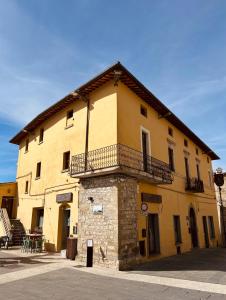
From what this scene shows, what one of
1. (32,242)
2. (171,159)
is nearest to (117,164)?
(171,159)

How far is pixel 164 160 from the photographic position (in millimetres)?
15359

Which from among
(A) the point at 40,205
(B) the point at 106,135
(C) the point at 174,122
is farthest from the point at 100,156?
(C) the point at 174,122

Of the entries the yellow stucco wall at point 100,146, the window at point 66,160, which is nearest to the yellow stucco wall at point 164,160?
the yellow stucco wall at point 100,146

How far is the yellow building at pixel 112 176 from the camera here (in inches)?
428

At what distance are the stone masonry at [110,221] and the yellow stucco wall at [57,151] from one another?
1432mm

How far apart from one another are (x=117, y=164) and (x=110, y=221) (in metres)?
2.50

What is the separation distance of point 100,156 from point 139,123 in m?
3.16

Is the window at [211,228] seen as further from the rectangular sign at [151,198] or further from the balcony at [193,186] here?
the rectangular sign at [151,198]

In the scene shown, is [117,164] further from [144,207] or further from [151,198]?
[151,198]

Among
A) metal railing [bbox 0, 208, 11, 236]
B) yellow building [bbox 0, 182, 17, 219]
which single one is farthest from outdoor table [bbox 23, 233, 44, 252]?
yellow building [bbox 0, 182, 17, 219]

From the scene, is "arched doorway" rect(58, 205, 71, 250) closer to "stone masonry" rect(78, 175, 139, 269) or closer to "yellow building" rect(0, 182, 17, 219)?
"stone masonry" rect(78, 175, 139, 269)

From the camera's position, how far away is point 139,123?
13.5 meters

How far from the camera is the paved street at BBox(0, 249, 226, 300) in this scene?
662 centimetres

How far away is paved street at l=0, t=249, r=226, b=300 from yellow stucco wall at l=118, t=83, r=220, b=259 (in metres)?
2.57
